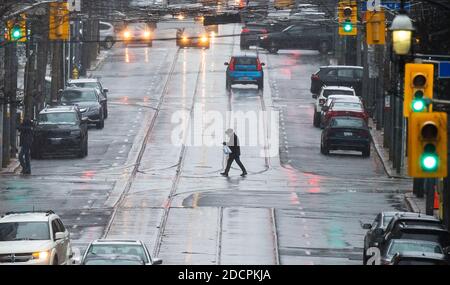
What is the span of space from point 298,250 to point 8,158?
19.1 meters

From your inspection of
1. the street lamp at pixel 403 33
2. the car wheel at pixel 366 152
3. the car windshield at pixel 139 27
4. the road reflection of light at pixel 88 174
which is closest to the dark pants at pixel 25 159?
the road reflection of light at pixel 88 174

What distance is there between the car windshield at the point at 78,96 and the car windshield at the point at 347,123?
10.8 m

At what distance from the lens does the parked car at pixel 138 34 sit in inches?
3637

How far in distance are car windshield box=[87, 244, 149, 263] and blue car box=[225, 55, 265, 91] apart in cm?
4288

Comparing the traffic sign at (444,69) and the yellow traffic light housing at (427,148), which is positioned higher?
the traffic sign at (444,69)

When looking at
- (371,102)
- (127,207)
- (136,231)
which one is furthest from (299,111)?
(136,231)

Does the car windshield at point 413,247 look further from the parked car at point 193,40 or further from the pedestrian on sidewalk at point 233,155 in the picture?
the parked car at point 193,40

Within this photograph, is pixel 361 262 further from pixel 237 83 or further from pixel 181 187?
pixel 237 83

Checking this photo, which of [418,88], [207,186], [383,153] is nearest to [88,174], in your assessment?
[207,186]

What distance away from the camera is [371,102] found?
66.6 meters

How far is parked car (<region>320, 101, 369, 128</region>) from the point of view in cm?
5703

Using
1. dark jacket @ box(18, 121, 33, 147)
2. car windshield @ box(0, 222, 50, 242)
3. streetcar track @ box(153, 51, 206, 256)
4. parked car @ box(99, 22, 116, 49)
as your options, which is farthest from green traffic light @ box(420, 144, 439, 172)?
parked car @ box(99, 22, 116, 49)

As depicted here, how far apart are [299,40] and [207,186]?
4090 centimetres

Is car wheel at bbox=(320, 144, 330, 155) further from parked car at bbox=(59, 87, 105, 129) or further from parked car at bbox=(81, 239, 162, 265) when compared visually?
parked car at bbox=(81, 239, 162, 265)
